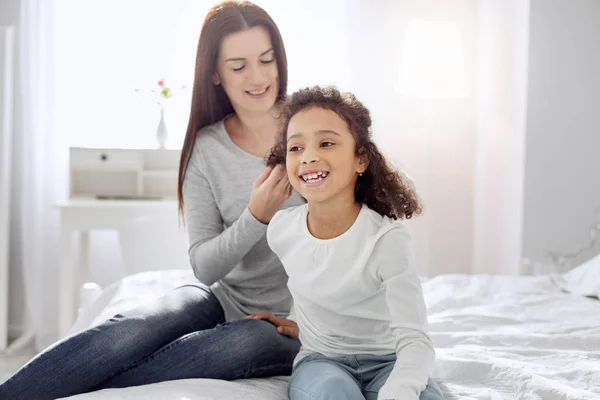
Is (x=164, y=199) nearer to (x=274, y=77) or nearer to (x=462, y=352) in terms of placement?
(x=274, y=77)

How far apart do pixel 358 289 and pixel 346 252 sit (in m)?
0.06

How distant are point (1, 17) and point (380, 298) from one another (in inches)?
103

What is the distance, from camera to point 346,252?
1.21 m

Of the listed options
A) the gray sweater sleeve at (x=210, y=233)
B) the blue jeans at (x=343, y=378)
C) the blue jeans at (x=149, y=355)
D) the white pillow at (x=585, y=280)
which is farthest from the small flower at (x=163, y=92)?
the blue jeans at (x=343, y=378)

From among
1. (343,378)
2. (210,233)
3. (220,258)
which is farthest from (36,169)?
(343,378)

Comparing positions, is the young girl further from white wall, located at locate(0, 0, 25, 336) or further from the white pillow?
white wall, located at locate(0, 0, 25, 336)

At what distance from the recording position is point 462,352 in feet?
4.68

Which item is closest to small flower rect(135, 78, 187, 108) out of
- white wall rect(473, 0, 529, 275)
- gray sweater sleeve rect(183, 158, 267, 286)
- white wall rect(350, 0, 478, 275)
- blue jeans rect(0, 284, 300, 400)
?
white wall rect(350, 0, 478, 275)

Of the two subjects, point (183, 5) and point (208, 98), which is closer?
point (208, 98)

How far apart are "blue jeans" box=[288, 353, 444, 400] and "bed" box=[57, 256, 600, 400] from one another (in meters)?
0.08

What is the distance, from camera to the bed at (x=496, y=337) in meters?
1.21

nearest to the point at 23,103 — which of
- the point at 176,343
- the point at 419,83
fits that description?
the point at 419,83

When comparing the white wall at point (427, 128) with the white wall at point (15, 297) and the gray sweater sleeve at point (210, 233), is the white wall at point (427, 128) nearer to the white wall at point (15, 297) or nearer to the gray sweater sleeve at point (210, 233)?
the white wall at point (15, 297)

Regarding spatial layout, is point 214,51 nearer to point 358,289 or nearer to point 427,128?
point 358,289
